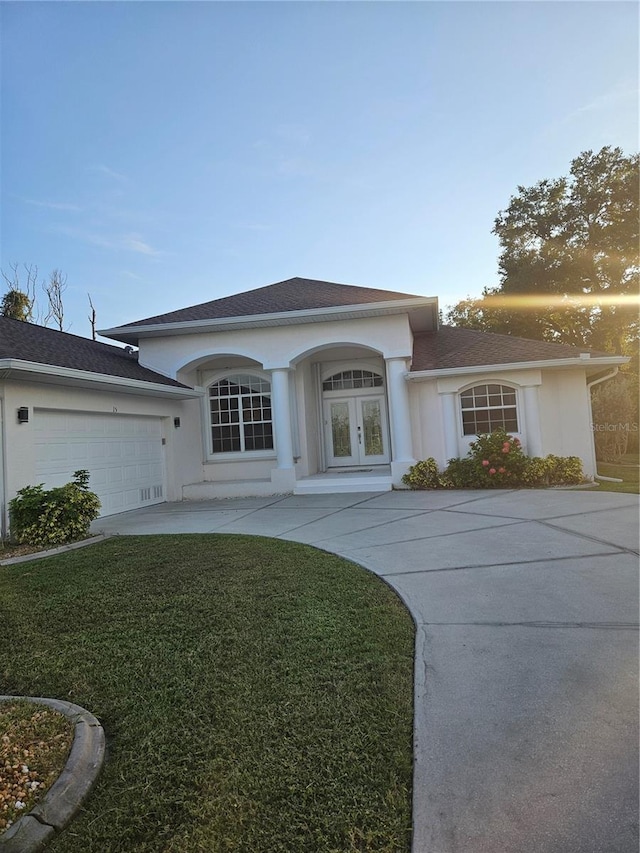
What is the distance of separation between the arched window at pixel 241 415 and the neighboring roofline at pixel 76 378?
6.78ft

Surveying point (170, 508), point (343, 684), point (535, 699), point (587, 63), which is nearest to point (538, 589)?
point (535, 699)

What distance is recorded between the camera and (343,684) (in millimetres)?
2867

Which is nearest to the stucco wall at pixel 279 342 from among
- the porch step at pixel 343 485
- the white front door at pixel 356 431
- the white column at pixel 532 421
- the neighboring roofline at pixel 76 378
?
the neighboring roofline at pixel 76 378

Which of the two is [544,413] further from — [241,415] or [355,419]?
[241,415]

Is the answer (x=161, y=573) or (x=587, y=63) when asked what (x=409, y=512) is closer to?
(x=161, y=573)

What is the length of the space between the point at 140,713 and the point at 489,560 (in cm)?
386

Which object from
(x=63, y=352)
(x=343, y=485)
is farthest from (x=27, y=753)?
(x=343, y=485)

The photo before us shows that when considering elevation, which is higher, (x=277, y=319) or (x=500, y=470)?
(x=277, y=319)

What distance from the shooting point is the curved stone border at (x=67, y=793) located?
5.99ft

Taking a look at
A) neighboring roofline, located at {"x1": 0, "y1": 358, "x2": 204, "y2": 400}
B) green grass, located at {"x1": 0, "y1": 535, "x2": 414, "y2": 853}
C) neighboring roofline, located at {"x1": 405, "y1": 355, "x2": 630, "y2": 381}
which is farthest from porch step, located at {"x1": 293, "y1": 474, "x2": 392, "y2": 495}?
green grass, located at {"x1": 0, "y1": 535, "x2": 414, "y2": 853}

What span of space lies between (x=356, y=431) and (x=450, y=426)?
3167mm

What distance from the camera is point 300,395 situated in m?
13.8

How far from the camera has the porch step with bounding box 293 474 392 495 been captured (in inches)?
463

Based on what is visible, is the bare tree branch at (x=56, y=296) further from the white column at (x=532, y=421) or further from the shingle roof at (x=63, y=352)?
the white column at (x=532, y=421)
